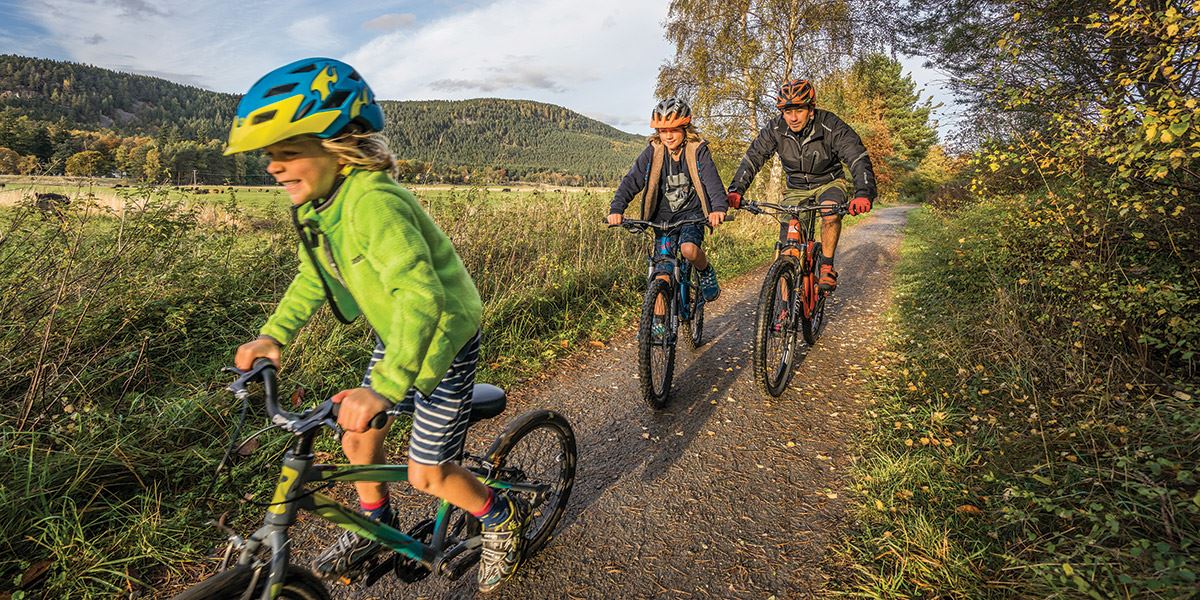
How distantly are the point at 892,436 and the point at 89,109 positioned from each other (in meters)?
97.4

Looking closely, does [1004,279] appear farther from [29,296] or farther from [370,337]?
[29,296]

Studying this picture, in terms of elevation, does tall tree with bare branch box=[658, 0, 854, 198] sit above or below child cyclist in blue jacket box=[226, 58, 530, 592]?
above

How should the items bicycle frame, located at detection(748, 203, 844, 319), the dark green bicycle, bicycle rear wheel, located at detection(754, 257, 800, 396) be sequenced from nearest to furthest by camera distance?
the dark green bicycle
bicycle rear wheel, located at detection(754, 257, 800, 396)
bicycle frame, located at detection(748, 203, 844, 319)

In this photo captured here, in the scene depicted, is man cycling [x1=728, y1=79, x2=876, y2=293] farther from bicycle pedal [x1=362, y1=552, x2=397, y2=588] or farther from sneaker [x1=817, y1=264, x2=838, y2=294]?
bicycle pedal [x1=362, y1=552, x2=397, y2=588]

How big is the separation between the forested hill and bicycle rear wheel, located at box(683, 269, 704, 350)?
2.62 metres

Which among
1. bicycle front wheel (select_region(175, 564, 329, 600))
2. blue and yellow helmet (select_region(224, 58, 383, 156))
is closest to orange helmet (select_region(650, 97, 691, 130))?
blue and yellow helmet (select_region(224, 58, 383, 156))

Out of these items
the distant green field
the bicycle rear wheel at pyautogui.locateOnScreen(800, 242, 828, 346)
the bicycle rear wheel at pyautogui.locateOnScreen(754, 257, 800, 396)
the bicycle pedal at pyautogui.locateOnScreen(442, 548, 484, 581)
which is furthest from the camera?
the bicycle rear wheel at pyautogui.locateOnScreen(800, 242, 828, 346)

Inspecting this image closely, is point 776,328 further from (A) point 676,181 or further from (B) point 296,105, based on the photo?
(B) point 296,105

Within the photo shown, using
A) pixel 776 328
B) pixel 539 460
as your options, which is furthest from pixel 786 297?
pixel 539 460

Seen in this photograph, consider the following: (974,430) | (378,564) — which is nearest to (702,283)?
(974,430)

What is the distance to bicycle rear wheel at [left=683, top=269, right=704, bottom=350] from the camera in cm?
473

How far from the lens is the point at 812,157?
16.6 feet

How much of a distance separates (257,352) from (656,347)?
8.91ft

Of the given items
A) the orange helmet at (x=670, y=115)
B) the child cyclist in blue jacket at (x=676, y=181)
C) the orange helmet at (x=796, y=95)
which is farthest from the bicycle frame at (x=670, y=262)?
the orange helmet at (x=796, y=95)
